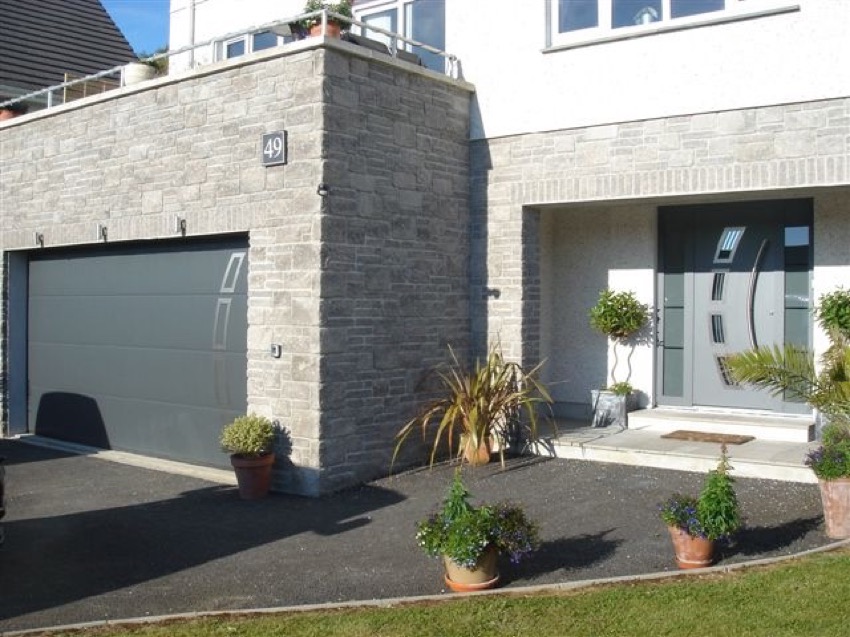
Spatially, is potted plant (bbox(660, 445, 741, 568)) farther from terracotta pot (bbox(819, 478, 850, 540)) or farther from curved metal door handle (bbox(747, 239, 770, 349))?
curved metal door handle (bbox(747, 239, 770, 349))

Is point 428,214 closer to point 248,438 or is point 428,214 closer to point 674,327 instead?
point 248,438

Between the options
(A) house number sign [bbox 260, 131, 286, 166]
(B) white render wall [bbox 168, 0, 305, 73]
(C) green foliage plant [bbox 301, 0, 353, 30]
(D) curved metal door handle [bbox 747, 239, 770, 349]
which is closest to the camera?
(A) house number sign [bbox 260, 131, 286, 166]

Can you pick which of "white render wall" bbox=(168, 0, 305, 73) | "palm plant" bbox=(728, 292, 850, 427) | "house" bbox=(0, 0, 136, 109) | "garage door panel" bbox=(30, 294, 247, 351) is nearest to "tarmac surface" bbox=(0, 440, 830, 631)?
"palm plant" bbox=(728, 292, 850, 427)

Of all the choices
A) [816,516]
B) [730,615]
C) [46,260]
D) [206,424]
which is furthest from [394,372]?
[46,260]

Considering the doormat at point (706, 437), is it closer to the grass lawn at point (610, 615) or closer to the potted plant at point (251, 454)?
the grass lawn at point (610, 615)

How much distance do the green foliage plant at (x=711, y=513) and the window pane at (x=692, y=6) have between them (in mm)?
5457

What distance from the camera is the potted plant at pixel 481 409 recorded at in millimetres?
9977

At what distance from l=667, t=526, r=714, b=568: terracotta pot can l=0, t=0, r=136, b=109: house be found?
40.8 ft

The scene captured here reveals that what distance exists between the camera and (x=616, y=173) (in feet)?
32.9

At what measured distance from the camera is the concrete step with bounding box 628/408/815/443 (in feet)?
32.9

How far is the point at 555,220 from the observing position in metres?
12.1

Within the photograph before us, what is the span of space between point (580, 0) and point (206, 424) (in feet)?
20.9

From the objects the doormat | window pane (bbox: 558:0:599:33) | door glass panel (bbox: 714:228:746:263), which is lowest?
the doormat

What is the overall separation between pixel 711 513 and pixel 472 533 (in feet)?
5.30
